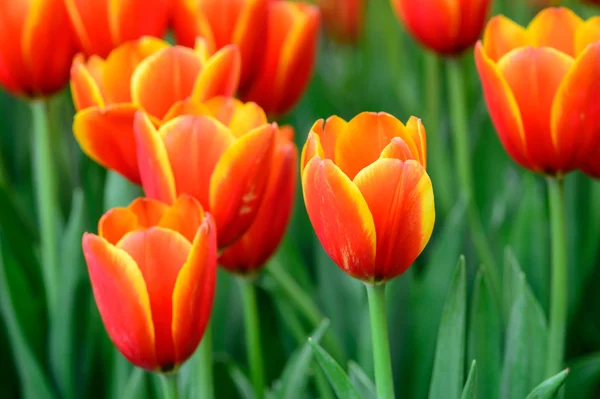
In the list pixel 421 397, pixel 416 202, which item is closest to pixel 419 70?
pixel 421 397

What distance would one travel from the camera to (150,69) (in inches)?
23.4

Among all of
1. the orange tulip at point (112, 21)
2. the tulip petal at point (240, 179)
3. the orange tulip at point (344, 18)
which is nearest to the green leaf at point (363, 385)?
the tulip petal at point (240, 179)

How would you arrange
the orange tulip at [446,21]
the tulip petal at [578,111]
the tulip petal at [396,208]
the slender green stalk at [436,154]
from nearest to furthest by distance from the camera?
the tulip petal at [396,208] < the tulip petal at [578,111] < the orange tulip at [446,21] < the slender green stalk at [436,154]

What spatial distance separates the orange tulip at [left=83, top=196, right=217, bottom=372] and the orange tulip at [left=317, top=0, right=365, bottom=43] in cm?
118

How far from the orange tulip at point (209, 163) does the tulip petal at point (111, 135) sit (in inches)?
1.6

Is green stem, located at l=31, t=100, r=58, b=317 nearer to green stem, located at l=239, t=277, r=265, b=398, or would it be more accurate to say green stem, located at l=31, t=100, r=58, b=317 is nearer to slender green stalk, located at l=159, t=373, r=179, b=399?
green stem, located at l=239, t=277, r=265, b=398

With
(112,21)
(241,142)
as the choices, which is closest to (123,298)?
(241,142)

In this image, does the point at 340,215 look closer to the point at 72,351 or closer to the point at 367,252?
the point at 367,252

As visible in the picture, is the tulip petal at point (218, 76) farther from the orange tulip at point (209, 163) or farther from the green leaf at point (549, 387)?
the green leaf at point (549, 387)

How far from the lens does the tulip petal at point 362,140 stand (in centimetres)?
48

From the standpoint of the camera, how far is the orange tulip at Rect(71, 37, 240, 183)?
0.58 meters

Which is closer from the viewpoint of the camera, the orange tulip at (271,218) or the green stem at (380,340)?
the green stem at (380,340)

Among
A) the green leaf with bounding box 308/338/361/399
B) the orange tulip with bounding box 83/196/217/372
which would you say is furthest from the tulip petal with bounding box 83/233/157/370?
the green leaf with bounding box 308/338/361/399

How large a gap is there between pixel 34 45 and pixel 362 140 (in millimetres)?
410
